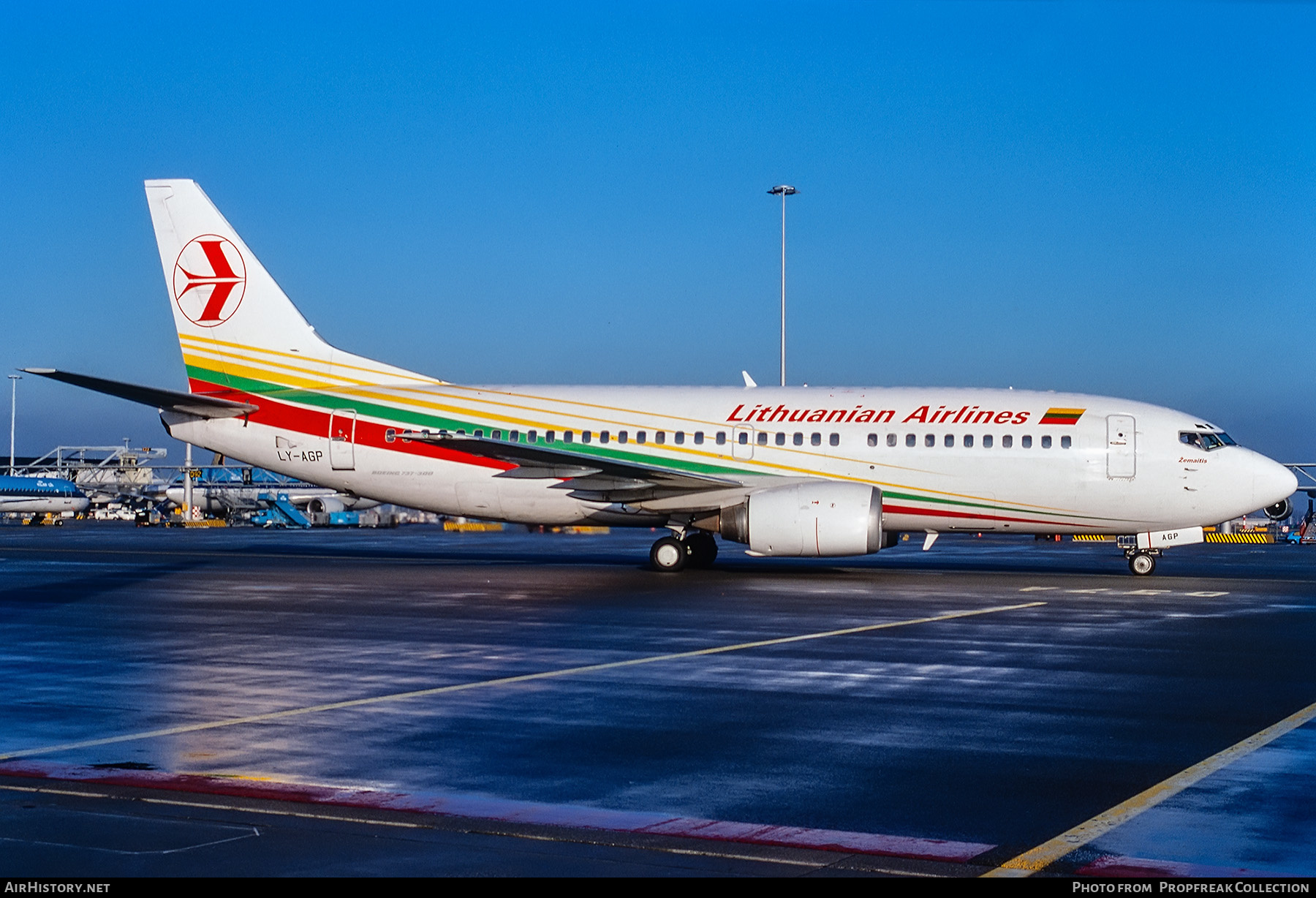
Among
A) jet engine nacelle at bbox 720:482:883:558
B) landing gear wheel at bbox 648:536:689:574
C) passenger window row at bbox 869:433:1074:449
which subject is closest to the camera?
jet engine nacelle at bbox 720:482:883:558

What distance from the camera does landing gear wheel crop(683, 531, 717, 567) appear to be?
1067 inches

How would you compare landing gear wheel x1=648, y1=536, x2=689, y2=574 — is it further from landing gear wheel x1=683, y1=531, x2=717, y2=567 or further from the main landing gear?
landing gear wheel x1=683, y1=531, x2=717, y2=567

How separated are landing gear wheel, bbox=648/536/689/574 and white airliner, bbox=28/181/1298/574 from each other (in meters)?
0.04

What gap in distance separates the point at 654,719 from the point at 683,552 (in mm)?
16564

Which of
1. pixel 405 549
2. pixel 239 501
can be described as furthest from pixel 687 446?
pixel 239 501

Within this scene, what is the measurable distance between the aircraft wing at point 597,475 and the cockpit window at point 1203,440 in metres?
8.82

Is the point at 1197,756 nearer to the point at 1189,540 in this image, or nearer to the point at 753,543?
the point at 753,543

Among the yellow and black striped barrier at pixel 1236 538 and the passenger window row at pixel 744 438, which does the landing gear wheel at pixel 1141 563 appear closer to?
the passenger window row at pixel 744 438

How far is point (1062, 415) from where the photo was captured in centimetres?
2566

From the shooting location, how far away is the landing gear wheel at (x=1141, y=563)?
2612 centimetres

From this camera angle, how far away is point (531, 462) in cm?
2550

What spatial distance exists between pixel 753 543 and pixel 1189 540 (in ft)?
29.7

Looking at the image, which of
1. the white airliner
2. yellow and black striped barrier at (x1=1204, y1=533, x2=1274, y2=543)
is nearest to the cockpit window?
the white airliner

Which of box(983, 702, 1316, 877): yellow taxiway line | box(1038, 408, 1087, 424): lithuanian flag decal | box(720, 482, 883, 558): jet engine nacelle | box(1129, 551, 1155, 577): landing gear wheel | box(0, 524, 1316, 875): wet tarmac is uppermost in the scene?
box(1038, 408, 1087, 424): lithuanian flag decal
